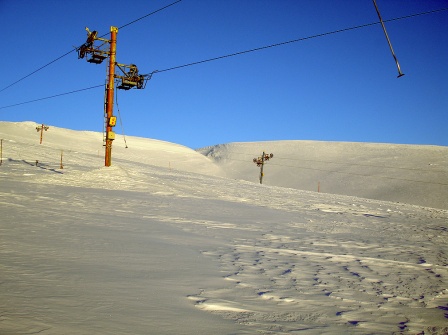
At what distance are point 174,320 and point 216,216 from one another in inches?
278

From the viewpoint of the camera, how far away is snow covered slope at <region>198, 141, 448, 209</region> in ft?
172

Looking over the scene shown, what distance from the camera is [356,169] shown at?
219 ft

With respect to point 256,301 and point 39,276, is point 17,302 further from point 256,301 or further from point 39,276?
point 256,301

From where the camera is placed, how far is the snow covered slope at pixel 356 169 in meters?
52.5

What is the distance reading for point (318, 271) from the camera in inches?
186

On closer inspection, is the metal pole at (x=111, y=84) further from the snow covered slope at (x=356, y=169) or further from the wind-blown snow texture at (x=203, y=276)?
the snow covered slope at (x=356, y=169)

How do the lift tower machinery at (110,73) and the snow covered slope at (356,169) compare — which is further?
the snow covered slope at (356,169)

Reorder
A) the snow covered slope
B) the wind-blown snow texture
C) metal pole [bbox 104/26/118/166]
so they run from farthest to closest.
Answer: the snow covered slope → metal pole [bbox 104/26/118/166] → the wind-blown snow texture

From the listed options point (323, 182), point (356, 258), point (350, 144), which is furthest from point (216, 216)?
point (350, 144)

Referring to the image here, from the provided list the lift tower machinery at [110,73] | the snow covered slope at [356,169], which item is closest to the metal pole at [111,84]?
the lift tower machinery at [110,73]

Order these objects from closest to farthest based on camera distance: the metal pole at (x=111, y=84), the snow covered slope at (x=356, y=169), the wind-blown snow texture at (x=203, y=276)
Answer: the wind-blown snow texture at (x=203, y=276) → the metal pole at (x=111, y=84) → the snow covered slope at (x=356, y=169)

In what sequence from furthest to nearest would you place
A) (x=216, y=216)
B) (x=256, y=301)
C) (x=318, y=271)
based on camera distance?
(x=216, y=216), (x=318, y=271), (x=256, y=301)

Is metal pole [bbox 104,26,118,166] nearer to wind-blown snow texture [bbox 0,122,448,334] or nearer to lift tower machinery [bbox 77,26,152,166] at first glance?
lift tower machinery [bbox 77,26,152,166]

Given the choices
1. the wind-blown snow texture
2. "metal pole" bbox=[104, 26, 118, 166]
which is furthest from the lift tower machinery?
the wind-blown snow texture
